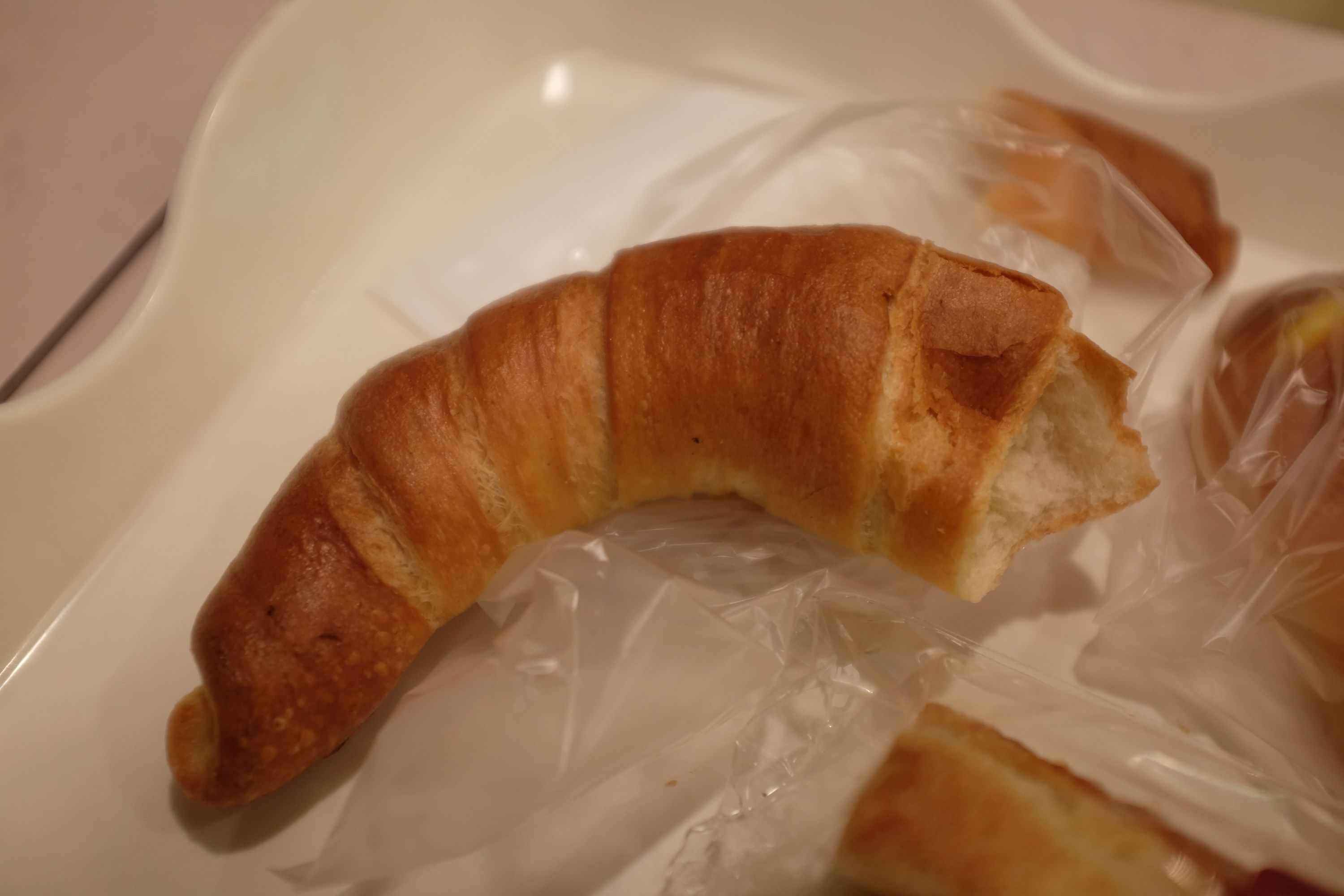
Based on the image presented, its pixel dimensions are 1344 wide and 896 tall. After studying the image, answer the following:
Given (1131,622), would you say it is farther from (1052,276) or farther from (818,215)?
(818,215)

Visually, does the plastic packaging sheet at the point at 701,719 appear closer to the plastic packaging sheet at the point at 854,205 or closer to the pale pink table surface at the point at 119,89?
the plastic packaging sheet at the point at 854,205

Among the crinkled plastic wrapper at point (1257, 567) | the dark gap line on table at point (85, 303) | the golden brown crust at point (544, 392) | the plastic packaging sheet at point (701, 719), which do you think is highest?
the dark gap line on table at point (85, 303)

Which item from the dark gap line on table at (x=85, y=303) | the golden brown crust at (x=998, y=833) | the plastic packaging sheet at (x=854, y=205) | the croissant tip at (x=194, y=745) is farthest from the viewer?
the dark gap line on table at (x=85, y=303)

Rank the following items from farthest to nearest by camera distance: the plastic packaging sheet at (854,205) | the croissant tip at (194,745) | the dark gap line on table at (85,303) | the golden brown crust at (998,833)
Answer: the dark gap line on table at (85,303) < the plastic packaging sheet at (854,205) < the croissant tip at (194,745) < the golden brown crust at (998,833)

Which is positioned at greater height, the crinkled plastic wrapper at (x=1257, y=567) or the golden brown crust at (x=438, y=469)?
the golden brown crust at (x=438, y=469)

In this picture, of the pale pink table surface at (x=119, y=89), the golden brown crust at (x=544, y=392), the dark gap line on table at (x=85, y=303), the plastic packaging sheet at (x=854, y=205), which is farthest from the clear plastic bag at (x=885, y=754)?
the dark gap line on table at (x=85, y=303)

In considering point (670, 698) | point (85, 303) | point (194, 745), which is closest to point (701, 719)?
point (670, 698)

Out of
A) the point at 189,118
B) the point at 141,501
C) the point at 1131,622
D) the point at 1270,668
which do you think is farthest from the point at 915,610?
the point at 189,118

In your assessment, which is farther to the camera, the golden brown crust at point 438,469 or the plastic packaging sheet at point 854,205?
the plastic packaging sheet at point 854,205
